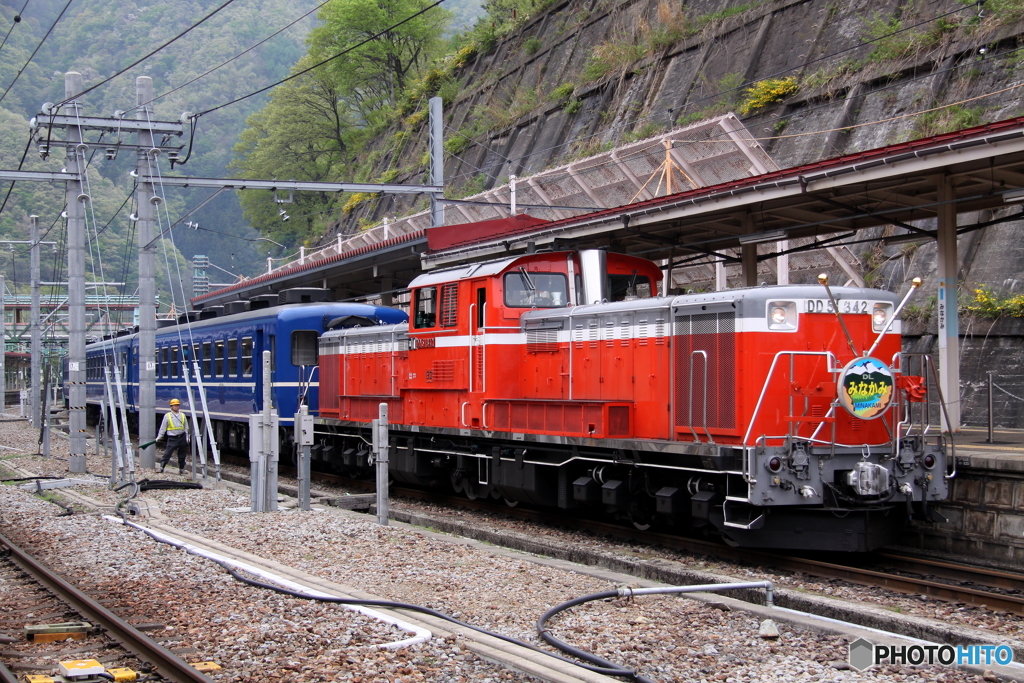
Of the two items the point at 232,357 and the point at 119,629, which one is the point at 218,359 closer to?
the point at 232,357

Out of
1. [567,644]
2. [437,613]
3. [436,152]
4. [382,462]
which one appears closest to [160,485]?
[382,462]

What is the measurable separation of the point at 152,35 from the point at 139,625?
162917mm

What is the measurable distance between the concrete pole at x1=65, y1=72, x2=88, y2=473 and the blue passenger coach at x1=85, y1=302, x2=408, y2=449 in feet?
3.81

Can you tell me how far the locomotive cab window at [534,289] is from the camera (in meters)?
12.8

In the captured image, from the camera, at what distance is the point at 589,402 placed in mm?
11469

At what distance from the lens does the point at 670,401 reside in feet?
34.9

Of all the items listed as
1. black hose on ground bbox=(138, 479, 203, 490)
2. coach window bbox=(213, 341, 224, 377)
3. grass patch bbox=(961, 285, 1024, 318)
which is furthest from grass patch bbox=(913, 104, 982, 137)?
coach window bbox=(213, 341, 224, 377)

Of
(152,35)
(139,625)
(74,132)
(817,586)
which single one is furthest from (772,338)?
(152,35)

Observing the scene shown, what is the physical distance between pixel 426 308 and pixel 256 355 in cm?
719

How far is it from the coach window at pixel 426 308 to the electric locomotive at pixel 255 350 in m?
4.92

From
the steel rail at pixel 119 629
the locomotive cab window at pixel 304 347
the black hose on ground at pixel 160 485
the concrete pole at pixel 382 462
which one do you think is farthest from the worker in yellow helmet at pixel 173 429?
the steel rail at pixel 119 629

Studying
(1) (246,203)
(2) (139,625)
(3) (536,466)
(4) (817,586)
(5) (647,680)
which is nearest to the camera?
(5) (647,680)

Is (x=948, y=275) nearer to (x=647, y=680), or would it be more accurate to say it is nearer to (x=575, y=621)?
(x=575, y=621)

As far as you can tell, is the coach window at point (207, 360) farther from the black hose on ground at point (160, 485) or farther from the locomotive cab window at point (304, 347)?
the black hose on ground at point (160, 485)
